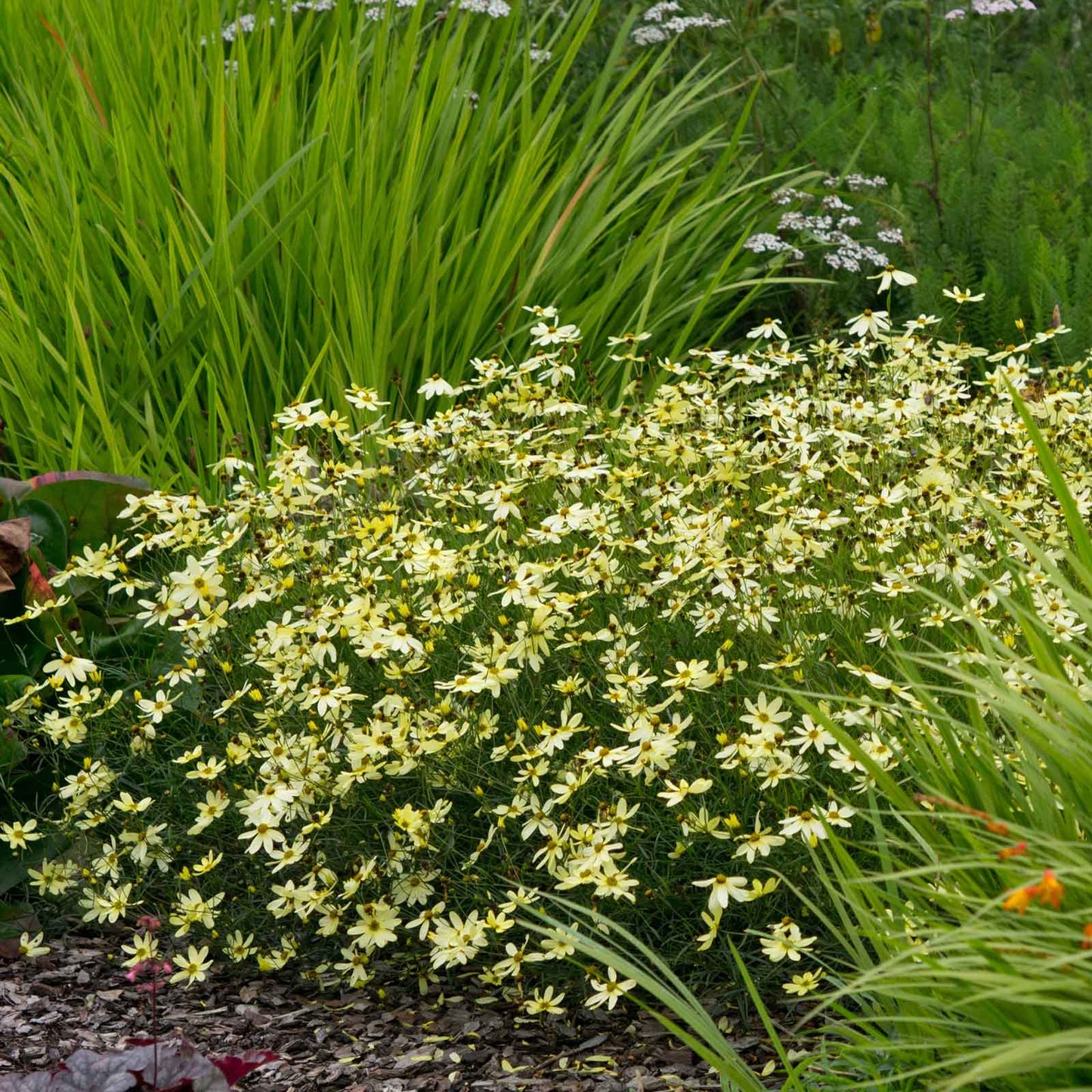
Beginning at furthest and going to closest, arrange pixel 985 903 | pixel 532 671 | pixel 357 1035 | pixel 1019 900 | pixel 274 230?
pixel 274 230
pixel 532 671
pixel 357 1035
pixel 985 903
pixel 1019 900

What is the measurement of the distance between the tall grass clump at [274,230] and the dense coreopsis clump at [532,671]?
40.5 inches

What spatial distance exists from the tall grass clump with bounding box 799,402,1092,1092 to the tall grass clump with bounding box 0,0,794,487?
8.35 ft

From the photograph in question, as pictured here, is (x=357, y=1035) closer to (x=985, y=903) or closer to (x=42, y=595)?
(x=42, y=595)

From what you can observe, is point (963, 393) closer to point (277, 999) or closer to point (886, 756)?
point (886, 756)

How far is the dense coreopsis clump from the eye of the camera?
9.19 feet

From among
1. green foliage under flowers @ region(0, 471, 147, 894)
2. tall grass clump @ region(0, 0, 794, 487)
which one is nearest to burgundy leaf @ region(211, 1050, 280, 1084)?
green foliage under flowers @ region(0, 471, 147, 894)

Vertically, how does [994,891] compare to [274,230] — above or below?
below

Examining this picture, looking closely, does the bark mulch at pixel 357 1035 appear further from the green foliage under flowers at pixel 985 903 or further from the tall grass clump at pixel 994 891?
the tall grass clump at pixel 994 891

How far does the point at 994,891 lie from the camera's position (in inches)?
81.4

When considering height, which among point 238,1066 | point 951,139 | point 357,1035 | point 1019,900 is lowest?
point 357,1035

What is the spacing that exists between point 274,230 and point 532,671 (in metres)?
2.15

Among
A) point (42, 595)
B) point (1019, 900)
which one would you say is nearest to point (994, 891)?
point (1019, 900)

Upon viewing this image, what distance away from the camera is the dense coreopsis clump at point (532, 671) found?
2.80m

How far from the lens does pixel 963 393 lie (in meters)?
3.66
